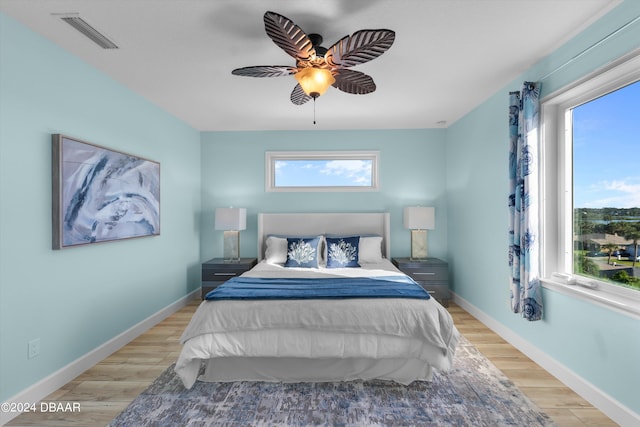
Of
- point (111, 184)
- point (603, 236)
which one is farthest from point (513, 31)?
point (111, 184)

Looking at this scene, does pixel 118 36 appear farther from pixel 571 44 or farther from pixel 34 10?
pixel 571 44

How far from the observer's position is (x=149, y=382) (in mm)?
2428

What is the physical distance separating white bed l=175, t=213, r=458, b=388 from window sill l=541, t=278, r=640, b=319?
3.01 feet

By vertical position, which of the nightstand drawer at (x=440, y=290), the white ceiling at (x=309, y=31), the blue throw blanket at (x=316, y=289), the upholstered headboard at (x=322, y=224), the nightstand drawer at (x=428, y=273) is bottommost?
the nightstand drawer at (x=440, y=290)

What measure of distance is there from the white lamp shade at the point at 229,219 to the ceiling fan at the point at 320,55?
95.9 inches

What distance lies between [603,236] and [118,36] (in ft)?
12.6

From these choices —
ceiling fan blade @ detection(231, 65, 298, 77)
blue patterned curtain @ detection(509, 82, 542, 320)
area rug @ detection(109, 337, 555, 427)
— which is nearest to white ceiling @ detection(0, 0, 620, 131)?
ceiling fan blade @ detection(231, 65, 298, 77)

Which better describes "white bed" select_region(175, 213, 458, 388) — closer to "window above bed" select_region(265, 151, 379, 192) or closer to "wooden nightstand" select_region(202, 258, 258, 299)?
"wooden nightstand" select_region(202, 258, 258, 299)

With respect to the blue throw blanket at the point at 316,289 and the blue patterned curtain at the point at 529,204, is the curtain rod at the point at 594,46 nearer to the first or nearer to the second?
the blue patterned curtain at the point at 529,204

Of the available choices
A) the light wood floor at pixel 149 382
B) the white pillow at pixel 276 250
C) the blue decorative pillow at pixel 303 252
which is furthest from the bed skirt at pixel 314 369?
the white pillow at pixel 276 250

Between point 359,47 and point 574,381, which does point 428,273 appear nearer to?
point 574,381

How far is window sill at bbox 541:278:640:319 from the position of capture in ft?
6.23

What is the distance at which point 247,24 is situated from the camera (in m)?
2.15

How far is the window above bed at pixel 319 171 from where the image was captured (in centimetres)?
484
